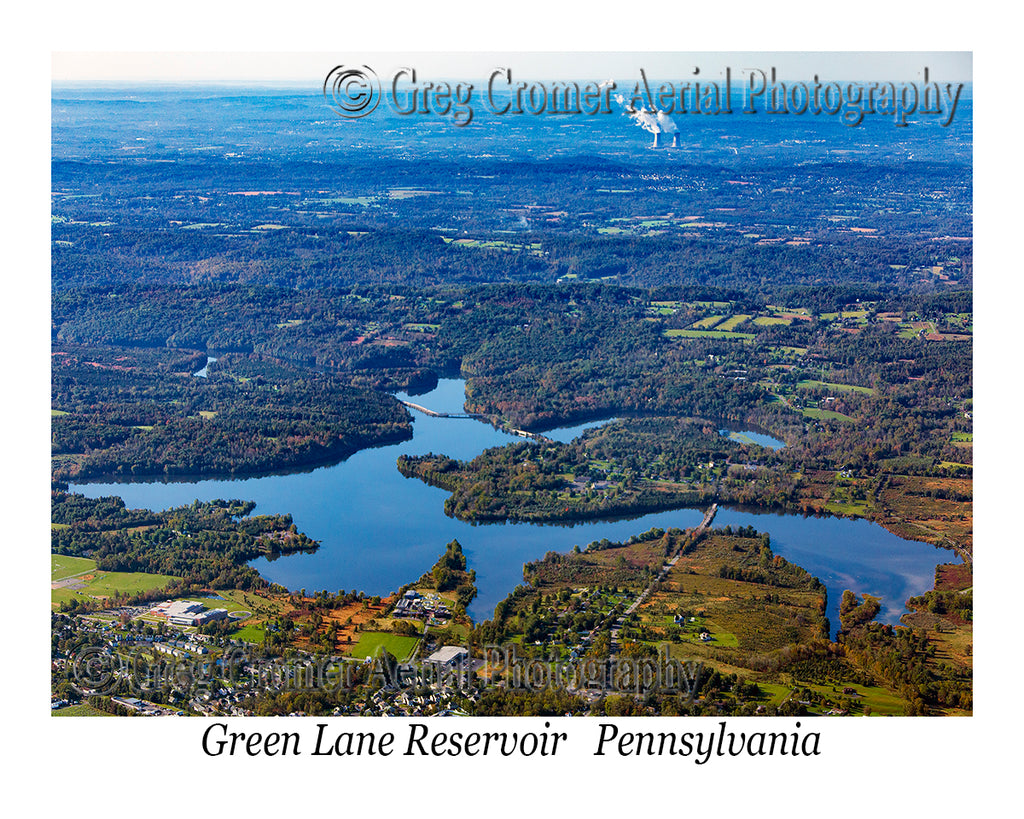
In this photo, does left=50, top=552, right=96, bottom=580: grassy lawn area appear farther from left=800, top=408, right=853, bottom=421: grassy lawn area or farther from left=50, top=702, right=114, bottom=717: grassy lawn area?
left=800, top=408, right=853, bottom=421: grassy lawn area

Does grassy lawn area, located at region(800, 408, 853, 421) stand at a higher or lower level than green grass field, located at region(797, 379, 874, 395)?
lower

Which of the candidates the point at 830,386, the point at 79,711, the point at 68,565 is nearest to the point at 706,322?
the point at 830,386

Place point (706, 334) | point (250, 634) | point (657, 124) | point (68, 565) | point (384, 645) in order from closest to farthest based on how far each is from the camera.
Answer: point (384, 645), point (250, 634), point (68, 565), point (706, 334), point (657, 124)

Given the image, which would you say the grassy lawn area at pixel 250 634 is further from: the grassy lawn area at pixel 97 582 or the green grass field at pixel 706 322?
the green grass field at pixel 706 322

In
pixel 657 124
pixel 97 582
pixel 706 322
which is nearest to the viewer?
pixel 97 582

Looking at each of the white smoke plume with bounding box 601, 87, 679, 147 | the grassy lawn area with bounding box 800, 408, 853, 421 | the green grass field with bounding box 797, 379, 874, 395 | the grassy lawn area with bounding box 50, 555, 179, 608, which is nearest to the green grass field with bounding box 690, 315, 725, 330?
the green grass field with bounding box 797, 379, 874, 395

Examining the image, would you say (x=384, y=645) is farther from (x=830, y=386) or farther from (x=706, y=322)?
(x=706, y=322)

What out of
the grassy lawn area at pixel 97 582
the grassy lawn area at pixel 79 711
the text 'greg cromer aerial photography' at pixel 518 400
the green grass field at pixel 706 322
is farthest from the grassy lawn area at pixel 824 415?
the grassy lawn area at pixel 79 711

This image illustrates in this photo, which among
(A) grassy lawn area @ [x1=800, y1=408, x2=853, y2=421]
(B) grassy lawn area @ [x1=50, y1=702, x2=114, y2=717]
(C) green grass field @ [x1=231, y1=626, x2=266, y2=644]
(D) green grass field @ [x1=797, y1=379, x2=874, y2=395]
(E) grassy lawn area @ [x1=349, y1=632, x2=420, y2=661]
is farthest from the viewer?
(D) green grass field @ [x1=797, y1=379, x2=874, y2=395]

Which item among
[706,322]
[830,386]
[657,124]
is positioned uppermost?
[657,124]
